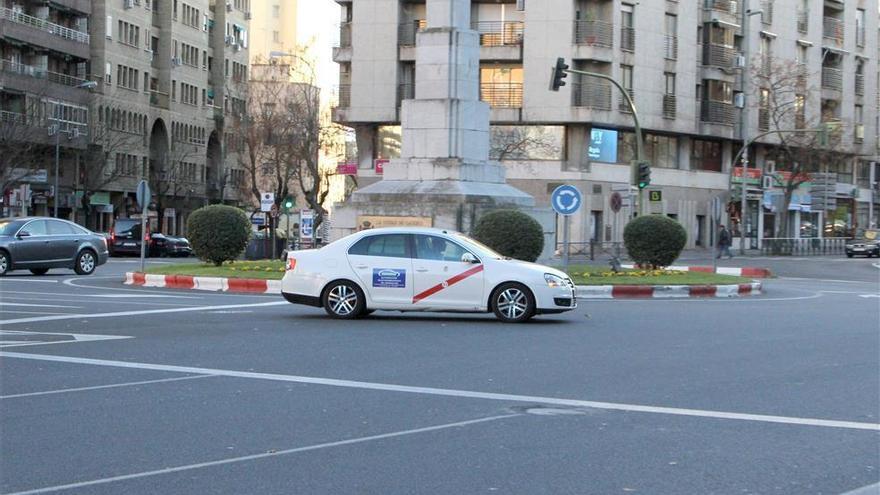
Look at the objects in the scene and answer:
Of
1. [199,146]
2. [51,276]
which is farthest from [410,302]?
[199,146]

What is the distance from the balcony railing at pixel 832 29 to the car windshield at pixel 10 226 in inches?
2429

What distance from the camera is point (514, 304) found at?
1917 cm

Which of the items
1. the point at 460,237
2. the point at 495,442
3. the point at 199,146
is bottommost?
the point at 495,442

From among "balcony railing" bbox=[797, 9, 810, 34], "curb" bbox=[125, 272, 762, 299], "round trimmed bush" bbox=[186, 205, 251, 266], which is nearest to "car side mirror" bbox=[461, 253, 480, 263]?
"curb" bbox=[125, 272, 762, 299]

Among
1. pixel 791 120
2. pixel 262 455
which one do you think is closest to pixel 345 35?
pixel 791 120

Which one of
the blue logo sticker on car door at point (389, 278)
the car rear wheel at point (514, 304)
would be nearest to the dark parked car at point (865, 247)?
the car rear wheel at point (514, 304)

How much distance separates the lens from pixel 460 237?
19531 mm

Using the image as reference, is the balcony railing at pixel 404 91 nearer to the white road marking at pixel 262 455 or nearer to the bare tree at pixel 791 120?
the bare tree at pixel 791 120

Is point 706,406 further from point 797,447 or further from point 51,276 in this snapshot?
point 51,276

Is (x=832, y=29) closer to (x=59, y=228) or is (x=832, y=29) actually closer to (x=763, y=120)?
(x=763, y=120)

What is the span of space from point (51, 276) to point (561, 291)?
57.9 ft

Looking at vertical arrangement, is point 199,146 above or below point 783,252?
above

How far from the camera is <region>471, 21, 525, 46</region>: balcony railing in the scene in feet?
214

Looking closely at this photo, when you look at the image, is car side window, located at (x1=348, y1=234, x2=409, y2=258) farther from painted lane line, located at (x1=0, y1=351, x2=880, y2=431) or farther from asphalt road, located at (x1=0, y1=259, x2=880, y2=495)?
painted lane line, located at (x1=0, y1=351, x2=880, y2=431)
